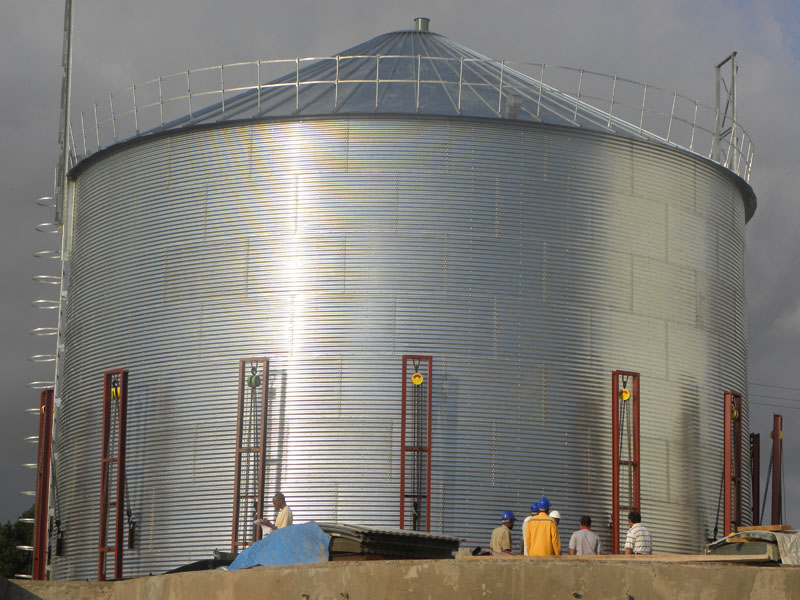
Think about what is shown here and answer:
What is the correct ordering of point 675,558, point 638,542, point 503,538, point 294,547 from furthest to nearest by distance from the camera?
point 503,538, point 638,542, point 294,547, point 675,558

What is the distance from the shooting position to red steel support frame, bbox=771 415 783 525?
33.6 m

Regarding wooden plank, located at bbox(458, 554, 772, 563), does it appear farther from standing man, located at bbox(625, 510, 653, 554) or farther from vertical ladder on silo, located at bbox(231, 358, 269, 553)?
vertical ladder on silo, located at bbox(231, 358, 269, 553)

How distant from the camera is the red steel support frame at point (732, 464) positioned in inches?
1212

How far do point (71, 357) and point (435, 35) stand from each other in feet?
43.9

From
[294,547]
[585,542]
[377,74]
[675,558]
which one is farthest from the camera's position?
[377,74]

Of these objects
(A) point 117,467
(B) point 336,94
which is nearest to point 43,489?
(A) point 117,467

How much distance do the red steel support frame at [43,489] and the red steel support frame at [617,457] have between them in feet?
45.4

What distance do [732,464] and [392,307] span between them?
951 cm

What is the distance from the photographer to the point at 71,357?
33156 mm

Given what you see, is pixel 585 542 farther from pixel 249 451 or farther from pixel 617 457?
pixel 249 451

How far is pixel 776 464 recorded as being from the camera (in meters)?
34.0

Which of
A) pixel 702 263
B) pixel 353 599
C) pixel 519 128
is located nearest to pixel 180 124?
pixel 519 128

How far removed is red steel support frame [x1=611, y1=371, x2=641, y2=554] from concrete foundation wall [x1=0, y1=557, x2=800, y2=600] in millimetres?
10961

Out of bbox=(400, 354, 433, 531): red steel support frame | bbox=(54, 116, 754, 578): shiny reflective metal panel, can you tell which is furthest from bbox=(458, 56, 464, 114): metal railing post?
bbox=(400, 354, 433, 531): red steel support frame
